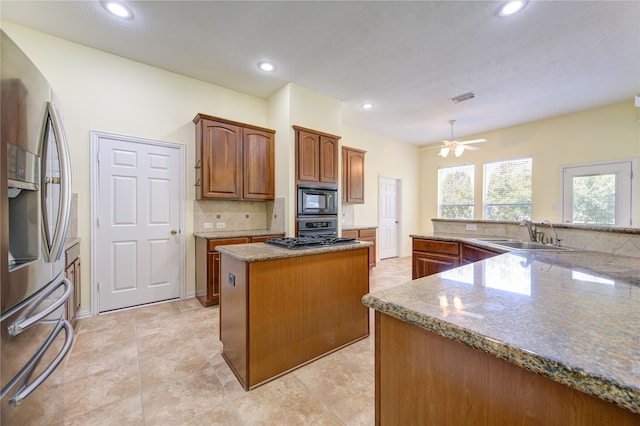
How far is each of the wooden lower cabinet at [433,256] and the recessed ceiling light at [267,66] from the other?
2.76 m

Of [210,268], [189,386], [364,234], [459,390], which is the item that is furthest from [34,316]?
[364,234]

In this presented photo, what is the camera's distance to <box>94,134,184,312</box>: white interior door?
2.95 metres

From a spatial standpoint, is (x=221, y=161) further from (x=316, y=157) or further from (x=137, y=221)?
(x=316, y=157)

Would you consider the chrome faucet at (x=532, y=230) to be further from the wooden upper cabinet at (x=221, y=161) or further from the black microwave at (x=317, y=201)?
the wooden upper cabinet at (x=221, y=161)

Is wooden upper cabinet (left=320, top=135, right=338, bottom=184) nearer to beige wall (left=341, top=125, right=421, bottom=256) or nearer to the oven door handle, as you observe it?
beige wall (left=341, top=125, right=421, bottom=256)

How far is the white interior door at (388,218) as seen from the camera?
20.3 ft

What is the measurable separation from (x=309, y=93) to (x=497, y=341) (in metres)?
3.91

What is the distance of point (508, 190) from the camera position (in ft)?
18.0

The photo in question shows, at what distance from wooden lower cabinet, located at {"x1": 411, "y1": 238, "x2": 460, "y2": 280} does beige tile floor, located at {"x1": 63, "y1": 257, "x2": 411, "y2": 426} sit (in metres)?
1.20

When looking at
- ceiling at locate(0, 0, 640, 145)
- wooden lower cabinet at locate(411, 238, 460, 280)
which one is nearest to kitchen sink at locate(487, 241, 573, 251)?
wooden lower cabinet at locate(411, 238, 460, 280)

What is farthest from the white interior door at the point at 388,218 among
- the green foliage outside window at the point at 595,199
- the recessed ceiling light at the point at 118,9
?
the recessed ceiling light at the point at 118,9

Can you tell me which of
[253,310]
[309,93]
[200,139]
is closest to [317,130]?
[309,93]

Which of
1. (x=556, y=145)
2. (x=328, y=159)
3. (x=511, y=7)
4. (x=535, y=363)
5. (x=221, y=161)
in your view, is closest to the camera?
(x=535, y=363)

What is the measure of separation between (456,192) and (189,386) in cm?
636
